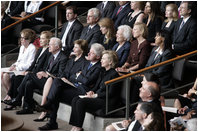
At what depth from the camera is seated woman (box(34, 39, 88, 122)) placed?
25.4ft

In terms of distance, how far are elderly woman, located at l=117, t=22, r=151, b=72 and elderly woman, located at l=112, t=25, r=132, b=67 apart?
71 millimetres

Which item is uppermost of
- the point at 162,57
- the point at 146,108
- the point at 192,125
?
the point at 162,57

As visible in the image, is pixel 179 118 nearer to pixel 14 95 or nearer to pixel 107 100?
pixel 107 100

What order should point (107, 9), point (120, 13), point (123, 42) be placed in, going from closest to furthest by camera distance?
point (123, 42), point (120, 13), point (107, 9)

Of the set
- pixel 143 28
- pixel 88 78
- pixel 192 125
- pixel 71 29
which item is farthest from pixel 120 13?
pixel 192 125

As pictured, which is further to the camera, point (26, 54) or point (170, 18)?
point (26, 54)

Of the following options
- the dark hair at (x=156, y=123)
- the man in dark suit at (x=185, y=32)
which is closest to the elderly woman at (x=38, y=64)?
the man in dark suit at (x=185, y=32)

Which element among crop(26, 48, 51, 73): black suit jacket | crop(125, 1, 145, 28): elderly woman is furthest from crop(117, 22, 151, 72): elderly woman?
crop(26, 48, 51, 73): black suit jacket

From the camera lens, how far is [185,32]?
8.01m

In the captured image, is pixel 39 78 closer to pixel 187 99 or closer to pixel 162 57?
pixel 162 57

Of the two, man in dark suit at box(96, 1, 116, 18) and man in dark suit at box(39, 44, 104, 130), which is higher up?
man in dark suit at box(96, 1, 116, 18)

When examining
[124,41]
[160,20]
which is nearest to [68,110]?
[124,41]

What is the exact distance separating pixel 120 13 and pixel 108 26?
718 millimetres

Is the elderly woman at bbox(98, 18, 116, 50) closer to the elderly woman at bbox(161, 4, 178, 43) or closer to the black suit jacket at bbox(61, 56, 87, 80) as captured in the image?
the black suit jacket at bbox(61, 56, 87, 80)
